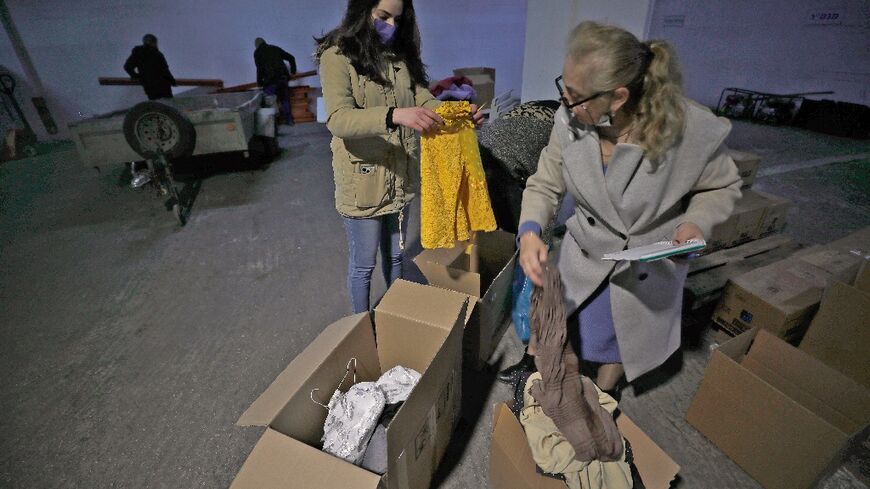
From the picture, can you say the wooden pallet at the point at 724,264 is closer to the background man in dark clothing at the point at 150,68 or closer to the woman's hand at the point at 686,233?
the woman's hand at the point at 686,233

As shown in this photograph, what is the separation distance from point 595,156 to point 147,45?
6255 millimetres

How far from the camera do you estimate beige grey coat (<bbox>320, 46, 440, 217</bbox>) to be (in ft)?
4.49

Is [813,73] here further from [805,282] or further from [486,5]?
[805,282]

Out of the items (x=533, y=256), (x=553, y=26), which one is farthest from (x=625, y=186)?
(x=553, y=26)

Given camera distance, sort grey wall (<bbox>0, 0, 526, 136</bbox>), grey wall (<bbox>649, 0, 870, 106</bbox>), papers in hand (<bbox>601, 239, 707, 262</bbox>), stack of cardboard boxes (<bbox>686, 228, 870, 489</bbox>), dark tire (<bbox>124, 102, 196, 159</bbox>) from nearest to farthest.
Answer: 1. papers in hand (<bbox>601, 239, 707, 262</bbox>)
2. stack of cardboard boxes (<bbox>686, 228, 870, 489</bbox>)
3. dark tire (<bbox>124, 102, 196, 159</bbox>)
4. grey wall (<bbox>649, 0, 870, 106</bbox>)
5. grey wall (<bbox>0, 0, 526, 136</bbox>)

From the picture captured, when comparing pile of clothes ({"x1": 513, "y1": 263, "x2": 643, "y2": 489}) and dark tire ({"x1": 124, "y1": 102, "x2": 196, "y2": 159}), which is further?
dark tire ({"x1": 124, "y1": 102, "x2": 196, "y2": 159})

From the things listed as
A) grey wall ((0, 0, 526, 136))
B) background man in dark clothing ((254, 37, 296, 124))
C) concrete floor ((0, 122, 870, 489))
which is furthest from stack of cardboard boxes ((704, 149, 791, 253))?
grey wall ((0, 0, 526, 136))

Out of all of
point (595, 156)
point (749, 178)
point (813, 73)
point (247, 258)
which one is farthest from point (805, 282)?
point (813, 73)

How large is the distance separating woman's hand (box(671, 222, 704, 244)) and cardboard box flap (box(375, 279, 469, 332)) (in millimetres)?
707

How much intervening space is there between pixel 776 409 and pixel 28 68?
31.7 ft

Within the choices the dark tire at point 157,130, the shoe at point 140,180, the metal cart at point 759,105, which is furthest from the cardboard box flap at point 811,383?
the metal cart at point 759,105

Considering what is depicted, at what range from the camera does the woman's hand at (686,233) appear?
42.4 inches

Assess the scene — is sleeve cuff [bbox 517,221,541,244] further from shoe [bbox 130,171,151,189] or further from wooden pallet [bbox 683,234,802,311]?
shoe [bbox 130,171,151,189]

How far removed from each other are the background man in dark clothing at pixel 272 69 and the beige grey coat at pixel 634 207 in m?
6.49
